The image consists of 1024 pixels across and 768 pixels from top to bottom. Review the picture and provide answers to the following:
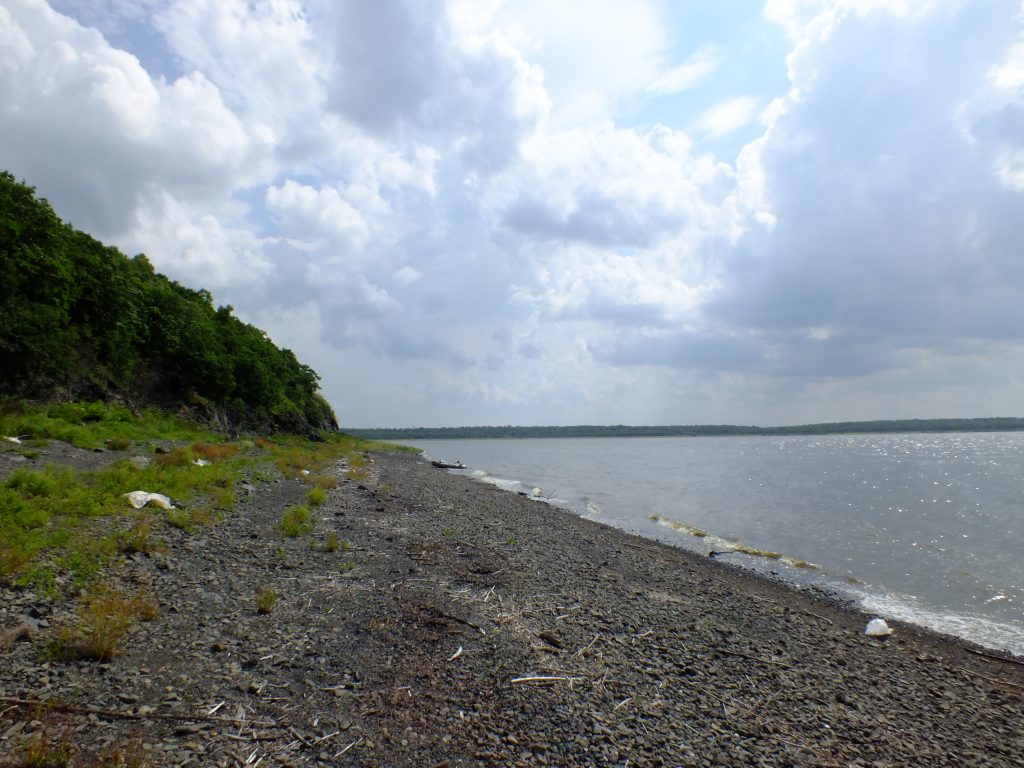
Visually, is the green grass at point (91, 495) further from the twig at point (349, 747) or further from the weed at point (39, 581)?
the twig at point (349, 747)

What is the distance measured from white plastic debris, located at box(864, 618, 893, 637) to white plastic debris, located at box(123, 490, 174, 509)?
692 inches

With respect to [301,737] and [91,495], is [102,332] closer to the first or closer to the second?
[91,495]

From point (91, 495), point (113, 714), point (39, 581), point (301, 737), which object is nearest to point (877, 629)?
point (301, 737)

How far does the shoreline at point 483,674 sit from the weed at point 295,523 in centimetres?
42

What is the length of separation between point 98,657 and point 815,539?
1141 inches

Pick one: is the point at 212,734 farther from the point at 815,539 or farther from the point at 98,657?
the point at 815,539

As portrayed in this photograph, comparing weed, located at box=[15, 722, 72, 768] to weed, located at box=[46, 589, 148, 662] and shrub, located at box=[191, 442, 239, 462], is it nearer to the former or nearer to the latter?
weed, located at box=[46, 589, 148, 662]

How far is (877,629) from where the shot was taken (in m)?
12.8

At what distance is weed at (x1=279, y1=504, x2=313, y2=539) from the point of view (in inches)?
538

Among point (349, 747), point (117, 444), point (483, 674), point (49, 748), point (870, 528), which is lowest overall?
point (870, 528)

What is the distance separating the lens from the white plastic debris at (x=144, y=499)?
1264 centimetres

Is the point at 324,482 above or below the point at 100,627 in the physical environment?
below

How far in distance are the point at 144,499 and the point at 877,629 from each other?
1832cm

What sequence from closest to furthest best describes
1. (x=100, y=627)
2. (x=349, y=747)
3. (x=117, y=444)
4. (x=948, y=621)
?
(x=349, y=747) < (x=100, y=627) < (x=948, y=621) < (x=117, y=444)
